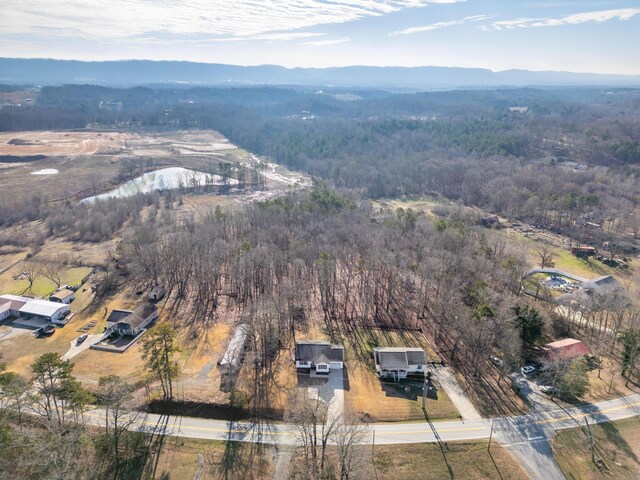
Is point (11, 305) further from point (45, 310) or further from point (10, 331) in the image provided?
point (45, 310)

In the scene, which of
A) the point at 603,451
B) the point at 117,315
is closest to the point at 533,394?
the point at 603,451

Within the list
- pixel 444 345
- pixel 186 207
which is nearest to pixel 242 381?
pixel 444 345

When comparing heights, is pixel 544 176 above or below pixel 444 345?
above

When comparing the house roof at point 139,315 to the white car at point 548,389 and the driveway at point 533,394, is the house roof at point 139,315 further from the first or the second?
the white car at point 548,389

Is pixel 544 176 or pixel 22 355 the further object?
pixel 544 176

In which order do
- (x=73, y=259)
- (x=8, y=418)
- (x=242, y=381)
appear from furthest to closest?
(x=73, y=259)
(x=242, y=381)
(x=8, y=418)

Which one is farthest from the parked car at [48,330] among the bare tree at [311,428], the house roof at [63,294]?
the bare tree at [311,428]

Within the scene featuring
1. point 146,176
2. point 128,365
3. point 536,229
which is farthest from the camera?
point 146,176

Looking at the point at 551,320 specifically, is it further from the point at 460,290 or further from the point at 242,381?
the point at 242,381
